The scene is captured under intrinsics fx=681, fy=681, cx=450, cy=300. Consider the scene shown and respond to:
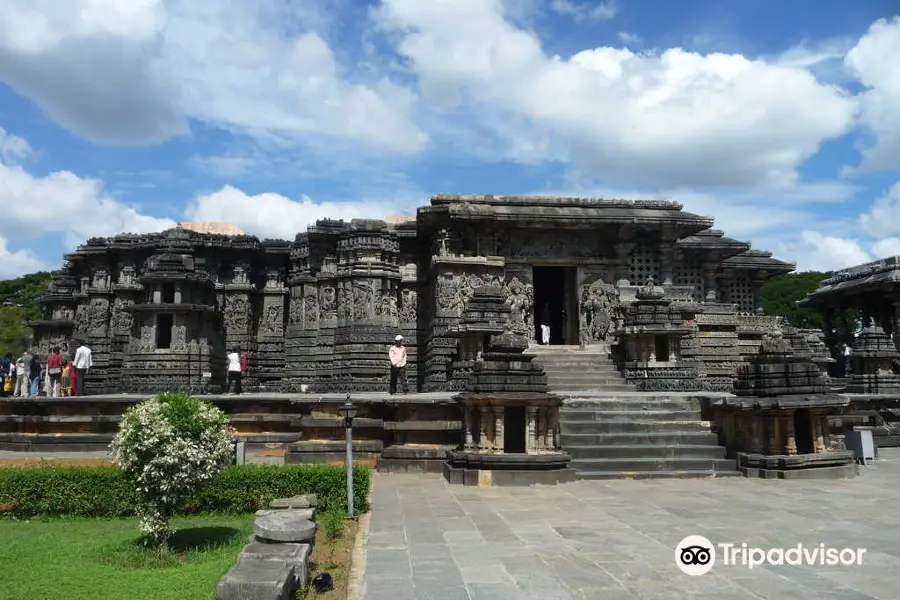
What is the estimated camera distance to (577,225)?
1880 cm

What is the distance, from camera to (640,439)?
11891mm

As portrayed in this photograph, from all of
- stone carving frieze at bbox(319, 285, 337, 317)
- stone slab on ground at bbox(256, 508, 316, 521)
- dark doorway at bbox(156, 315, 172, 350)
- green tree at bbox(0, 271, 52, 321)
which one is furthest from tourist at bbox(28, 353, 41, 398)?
green tree at bbox(0, 271, 52, 321)

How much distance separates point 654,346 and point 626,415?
401 cm

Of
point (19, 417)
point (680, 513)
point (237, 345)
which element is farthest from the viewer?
point (237, 345)

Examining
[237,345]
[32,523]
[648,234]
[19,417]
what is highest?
[648,234]

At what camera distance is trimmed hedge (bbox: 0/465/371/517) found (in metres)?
8.26

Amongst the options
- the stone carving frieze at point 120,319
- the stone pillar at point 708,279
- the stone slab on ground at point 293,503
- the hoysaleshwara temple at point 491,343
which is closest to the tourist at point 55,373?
the hoysaleshwara temple at point 491,343

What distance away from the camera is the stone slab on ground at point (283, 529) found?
570 centimetres

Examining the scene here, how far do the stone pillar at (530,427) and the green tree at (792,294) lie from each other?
160 ft

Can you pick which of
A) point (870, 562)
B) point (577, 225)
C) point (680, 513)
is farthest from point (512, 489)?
point (577, 225)

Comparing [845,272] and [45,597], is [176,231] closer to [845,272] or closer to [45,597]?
[45,597]

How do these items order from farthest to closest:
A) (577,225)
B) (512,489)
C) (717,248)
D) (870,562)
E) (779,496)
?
1. (717,248)
2. (577,225)
3. (512,489)
4. (779,496)
5. (870,562)

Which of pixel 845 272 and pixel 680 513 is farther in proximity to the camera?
pixel 845 272

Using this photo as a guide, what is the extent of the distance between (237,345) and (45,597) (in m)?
21.9
